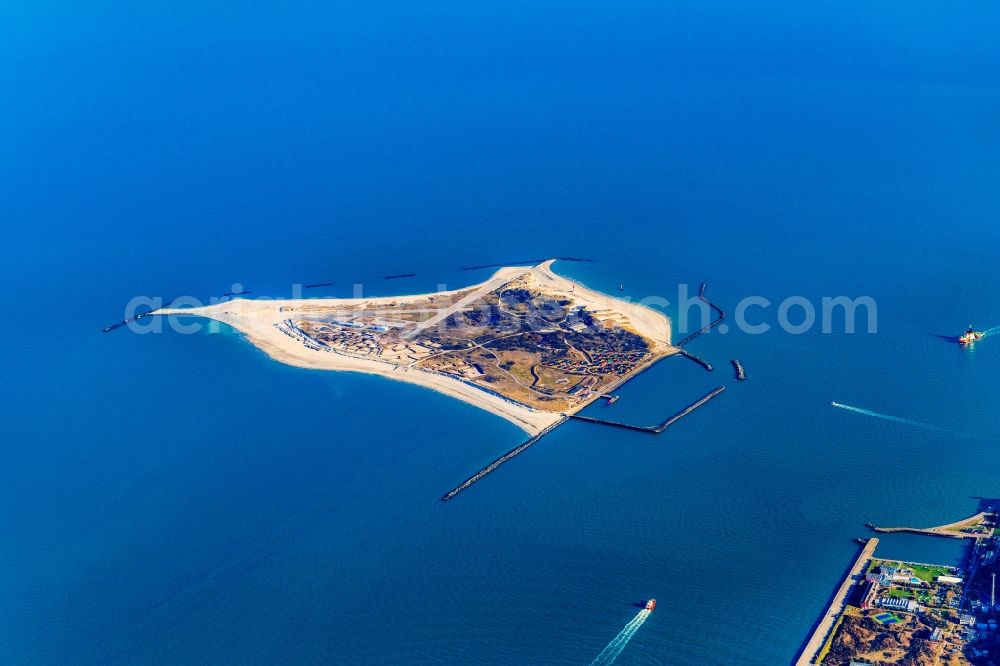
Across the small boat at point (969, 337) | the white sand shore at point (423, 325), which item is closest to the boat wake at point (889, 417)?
the small boat at point (969, 337)

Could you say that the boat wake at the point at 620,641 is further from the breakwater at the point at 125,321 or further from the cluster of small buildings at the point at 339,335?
the breakwater at the point at 125,321

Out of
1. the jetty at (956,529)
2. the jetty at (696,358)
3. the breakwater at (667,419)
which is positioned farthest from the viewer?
the jetty at (696,358)

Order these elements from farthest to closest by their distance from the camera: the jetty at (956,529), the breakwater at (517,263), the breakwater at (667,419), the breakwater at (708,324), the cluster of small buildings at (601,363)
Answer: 1. the breakwater at (517,263)
2. the breakwater at (708,324)
3. the cluster of small buildings at (601,363)
4. the breakwater at (667,419)
5. the jetty at (956,529)

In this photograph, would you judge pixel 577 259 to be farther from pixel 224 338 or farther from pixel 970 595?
pixel 970 595

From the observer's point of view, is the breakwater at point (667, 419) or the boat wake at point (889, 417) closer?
the boat wake at point (889, 417)

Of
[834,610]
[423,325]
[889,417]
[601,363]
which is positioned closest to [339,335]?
[423,325]

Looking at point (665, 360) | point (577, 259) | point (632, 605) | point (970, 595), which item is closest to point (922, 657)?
point (970, 595)

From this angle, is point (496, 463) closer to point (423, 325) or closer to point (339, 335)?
point (423, 325)
